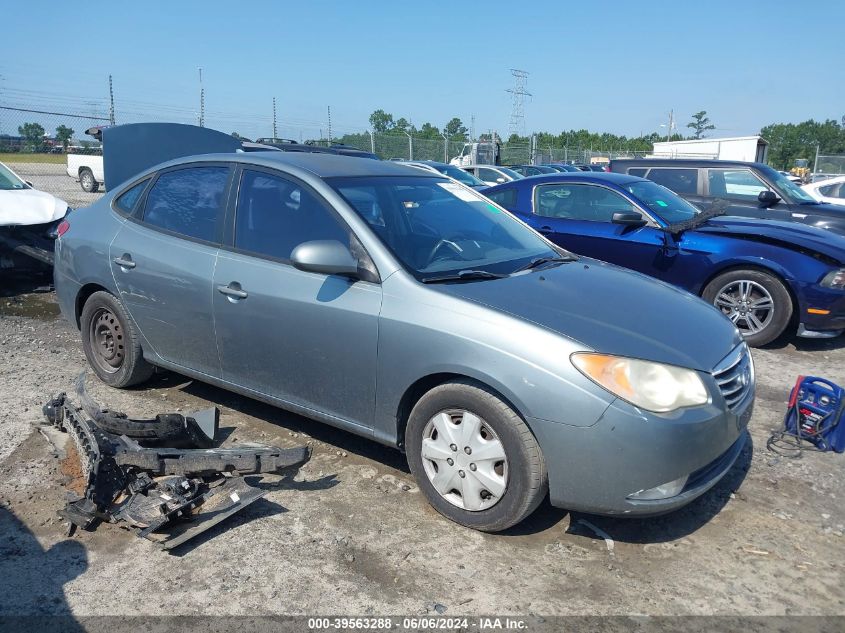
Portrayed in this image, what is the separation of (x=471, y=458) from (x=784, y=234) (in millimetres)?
4737

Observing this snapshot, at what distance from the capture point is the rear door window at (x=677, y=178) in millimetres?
9188

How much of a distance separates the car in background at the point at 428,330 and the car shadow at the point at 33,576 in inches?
50.9

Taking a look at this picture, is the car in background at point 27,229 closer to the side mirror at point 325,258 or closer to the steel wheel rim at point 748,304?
the side mirror at point 325,258

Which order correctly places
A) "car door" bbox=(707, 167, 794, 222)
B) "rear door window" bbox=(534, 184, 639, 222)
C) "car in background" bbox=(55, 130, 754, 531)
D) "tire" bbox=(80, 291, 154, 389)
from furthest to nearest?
1. "car door" bbox=(707, 167, 794, 222)
2. "rear door window" bbox=(534, 184, 639, 222)
3. "tire" bbox=(80, 291, 154, 389)
4. "car in background" bbox=(55, 130, 754, 531)

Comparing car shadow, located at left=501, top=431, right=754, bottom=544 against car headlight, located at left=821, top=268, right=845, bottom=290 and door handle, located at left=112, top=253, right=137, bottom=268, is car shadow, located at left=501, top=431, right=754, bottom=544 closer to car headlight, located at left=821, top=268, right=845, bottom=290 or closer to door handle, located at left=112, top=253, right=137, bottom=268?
door handle, located at left=112, top=253, right=137, bottom=268

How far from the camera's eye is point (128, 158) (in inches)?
319

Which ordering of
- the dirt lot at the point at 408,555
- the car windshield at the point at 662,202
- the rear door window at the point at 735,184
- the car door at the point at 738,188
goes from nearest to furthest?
the dirt lot at the point at 408,555 → the car windshield at the point at 662,202 → the car door at the point at 738,188 → the rear door window at the point at 735,184

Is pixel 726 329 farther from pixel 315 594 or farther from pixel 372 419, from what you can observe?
pixel 315 594

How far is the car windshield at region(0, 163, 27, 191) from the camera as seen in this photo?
805 centimetres

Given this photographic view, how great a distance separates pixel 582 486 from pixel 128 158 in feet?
23.7

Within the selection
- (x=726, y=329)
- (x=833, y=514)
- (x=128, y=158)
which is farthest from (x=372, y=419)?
(x=128, y=158)

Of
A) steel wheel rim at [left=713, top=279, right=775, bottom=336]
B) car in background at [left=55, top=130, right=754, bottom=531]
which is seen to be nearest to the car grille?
car in background at [left=55, top=130, right=754, bottom=531]

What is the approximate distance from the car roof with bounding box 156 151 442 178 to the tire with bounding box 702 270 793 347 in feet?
11.3

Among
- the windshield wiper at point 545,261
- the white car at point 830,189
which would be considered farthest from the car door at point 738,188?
the white car at point 830,189
